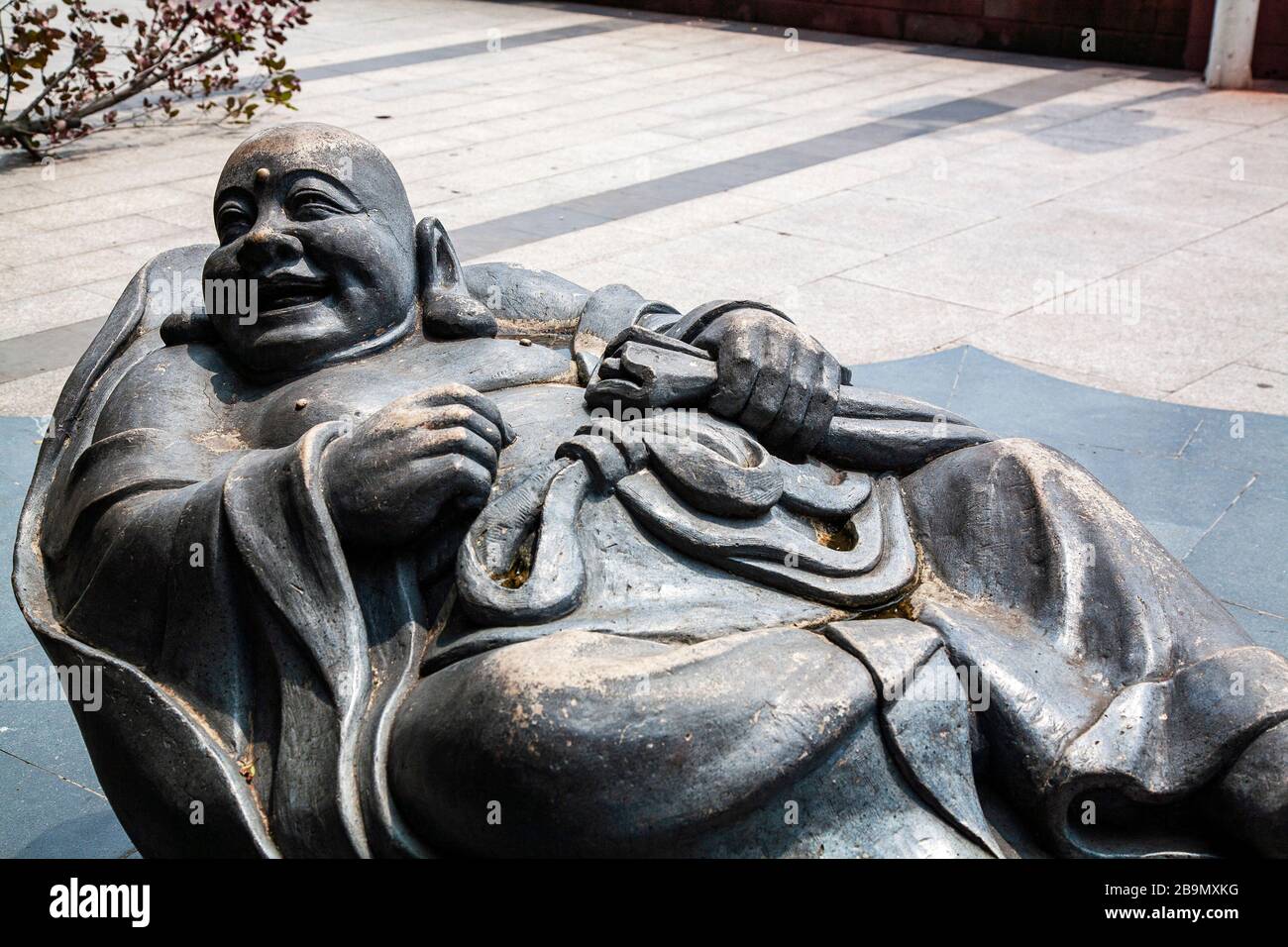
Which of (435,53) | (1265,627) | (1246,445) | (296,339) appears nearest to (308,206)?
(296,339)

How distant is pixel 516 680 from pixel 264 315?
1241mm

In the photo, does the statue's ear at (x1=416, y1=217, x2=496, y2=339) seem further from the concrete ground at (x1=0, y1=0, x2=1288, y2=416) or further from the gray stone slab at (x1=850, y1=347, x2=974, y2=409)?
the concrete ground at (x1=0, y1=0, x2=1288, y2=416)

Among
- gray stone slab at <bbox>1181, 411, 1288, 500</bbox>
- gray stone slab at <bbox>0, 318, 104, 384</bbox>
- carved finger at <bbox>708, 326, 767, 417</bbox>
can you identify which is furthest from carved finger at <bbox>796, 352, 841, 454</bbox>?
gray stone slab at <bbox>0, 318, 104, 384</bbox>

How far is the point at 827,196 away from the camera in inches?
328

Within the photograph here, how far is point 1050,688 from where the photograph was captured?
8.28 ft

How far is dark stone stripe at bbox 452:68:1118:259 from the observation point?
7609 mm

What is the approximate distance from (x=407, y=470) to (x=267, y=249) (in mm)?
785

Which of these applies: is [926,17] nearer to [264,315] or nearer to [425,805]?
[264,315]

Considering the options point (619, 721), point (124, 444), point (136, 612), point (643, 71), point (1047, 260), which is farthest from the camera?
point (643, 71)

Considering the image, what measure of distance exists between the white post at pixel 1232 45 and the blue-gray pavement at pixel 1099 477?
6.01 m

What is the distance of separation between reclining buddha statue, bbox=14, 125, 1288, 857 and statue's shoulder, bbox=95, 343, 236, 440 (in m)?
0.01

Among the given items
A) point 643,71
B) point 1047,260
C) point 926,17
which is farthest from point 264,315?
point 926,17

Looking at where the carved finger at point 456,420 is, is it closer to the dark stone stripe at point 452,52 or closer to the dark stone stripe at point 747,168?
the dark stone stripe at point 747,168

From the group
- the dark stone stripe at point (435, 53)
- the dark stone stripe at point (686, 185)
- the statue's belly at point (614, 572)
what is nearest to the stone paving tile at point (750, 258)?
the dark stone stripe at point (686, 185)
